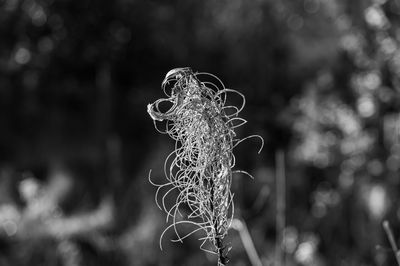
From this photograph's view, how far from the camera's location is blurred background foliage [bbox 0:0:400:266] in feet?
10.0

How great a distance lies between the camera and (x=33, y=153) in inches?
147

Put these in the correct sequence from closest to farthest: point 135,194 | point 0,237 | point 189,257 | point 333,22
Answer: point 189,257, point 0,237, point 135,194, point 333,22

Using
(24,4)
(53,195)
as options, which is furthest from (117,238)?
(24,4)

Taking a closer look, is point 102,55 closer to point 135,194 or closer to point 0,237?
point 135,194

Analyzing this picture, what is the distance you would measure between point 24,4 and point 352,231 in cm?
225

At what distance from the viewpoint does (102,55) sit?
3.50 metres

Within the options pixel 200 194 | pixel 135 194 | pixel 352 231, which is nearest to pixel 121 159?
pixel 135 194

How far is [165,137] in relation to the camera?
3.74 meters

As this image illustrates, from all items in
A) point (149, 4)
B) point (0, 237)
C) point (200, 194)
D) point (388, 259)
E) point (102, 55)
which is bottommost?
point (0, 237)

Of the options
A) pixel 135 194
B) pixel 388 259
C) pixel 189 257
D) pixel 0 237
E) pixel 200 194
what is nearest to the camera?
pixel 200 194

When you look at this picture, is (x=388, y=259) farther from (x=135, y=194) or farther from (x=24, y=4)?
(x=24, y=4)

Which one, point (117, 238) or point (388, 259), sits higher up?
point (388, 259)

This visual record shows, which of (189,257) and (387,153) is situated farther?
(387,153)

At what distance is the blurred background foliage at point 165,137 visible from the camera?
305 centimetres
